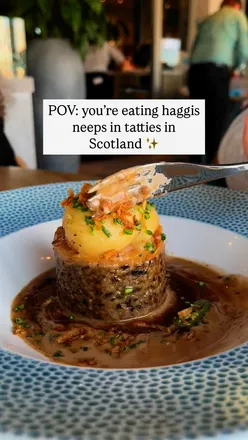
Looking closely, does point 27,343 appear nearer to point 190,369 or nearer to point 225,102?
point 190,369

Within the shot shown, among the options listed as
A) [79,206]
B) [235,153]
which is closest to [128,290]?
[79,206]

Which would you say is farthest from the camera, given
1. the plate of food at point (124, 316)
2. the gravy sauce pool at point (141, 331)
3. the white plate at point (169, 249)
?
the white plate at point (169, 249)

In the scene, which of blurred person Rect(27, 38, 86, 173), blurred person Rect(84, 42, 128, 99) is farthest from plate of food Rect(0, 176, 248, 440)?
blurred person Rect(84, 42, 128, 99)

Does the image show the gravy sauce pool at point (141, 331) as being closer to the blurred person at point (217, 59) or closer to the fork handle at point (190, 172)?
the fork handle at point (190, 172)

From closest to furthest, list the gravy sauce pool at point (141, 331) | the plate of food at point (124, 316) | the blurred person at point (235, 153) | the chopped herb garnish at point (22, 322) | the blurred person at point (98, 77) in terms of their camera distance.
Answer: the plate of food at point (124, 316), the gravy sauce pool at point (141, 331), the chopped herb garnish at point (22, 322), the blurred person at point (235, 153), the blurred person at point (98, 77)

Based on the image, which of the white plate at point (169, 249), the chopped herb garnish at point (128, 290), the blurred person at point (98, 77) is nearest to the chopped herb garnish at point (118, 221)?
the chopped herb garnish at point (128, 290)

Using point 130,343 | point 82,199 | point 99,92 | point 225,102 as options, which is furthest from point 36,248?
point 99,92

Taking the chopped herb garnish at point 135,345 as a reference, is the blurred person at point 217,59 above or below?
above

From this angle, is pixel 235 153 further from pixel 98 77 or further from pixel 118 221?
pixel 98 77
